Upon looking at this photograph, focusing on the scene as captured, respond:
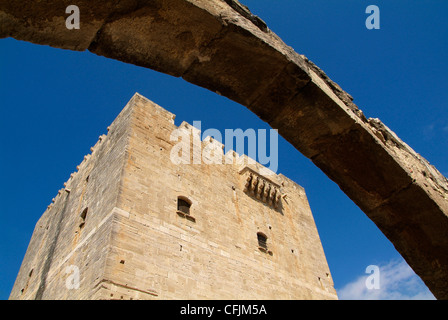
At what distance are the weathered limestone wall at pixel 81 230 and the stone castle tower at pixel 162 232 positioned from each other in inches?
1.8

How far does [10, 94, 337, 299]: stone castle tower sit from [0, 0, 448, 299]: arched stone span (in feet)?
19.2

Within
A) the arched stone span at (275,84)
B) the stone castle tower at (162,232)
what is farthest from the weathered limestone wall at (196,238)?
the arched stone span at (275,84)

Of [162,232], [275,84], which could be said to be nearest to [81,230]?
[162,232]

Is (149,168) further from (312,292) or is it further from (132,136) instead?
(312,292)

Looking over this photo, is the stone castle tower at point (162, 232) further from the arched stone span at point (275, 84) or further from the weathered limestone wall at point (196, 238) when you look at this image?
the arched stone span at point (275, 84)

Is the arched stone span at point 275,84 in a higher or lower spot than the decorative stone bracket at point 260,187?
lower

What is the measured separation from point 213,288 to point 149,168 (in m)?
3.70

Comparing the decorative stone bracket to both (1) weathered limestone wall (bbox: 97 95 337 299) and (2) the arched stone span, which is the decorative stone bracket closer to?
(1) weathered limestone wall (bbox: 97 95 337 299)

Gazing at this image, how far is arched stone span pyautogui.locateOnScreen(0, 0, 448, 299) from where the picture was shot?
7.88 ft

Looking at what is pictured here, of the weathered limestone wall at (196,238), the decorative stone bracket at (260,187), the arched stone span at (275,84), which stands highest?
the decorative stone bracket at (260,187)

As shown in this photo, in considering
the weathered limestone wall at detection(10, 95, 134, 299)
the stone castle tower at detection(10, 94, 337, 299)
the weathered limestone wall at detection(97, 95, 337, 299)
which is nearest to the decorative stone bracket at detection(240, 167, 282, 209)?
the stone castle tower at detection(10, 94, 337, 299)

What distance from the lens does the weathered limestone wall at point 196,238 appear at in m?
8.50

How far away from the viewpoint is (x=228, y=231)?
11.4 meters
